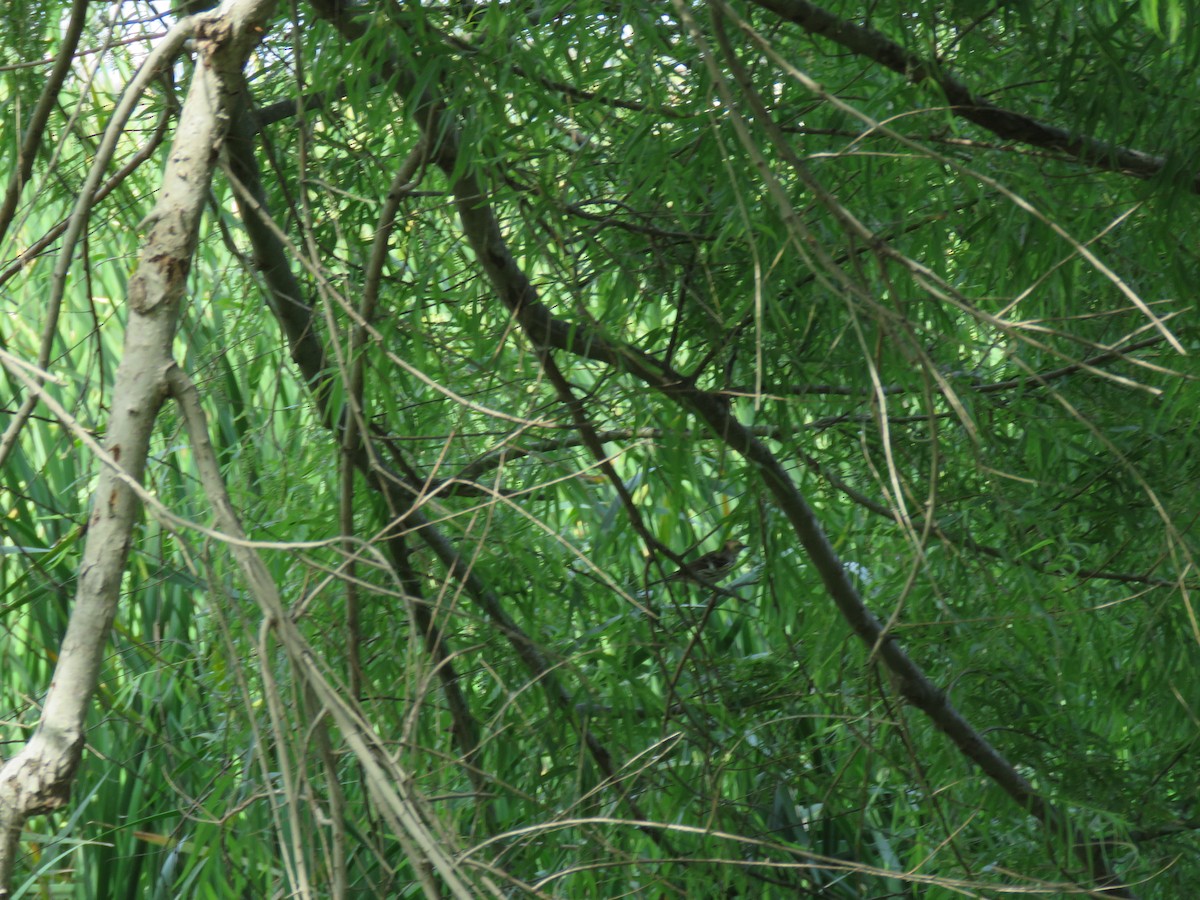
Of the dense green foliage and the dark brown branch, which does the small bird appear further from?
the dark brown branch

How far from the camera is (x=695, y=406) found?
3.73ft

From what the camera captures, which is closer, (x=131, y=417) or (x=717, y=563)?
(x=131, y=417)

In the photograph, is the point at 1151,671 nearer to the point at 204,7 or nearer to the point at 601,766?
the point at 601,766

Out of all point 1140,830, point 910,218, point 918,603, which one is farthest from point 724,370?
point 1140,830

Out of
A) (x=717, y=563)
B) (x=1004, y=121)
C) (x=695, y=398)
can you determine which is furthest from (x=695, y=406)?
(x=717, y=563)

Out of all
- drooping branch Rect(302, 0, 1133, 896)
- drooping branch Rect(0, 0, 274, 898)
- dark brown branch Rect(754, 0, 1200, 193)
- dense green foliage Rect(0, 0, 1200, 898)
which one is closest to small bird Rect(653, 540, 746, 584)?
dense green foliage Rect(0, 0, 1200, 898)

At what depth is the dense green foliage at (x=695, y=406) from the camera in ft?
3.28

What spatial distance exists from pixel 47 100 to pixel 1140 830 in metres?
1.36

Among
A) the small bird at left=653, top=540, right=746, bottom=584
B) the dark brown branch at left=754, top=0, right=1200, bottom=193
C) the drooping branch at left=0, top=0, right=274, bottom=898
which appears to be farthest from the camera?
the small bird at left=653, top=540, right=746, bottom=584

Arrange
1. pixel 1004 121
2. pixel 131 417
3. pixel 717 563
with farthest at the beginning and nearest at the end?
pixel 717 563
pixel 1004 121
pixel 131 417

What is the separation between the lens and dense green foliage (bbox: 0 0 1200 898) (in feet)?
3.28

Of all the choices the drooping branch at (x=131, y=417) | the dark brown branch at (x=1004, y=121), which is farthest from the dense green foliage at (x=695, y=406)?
the drooping branch at (x=131, y=417)

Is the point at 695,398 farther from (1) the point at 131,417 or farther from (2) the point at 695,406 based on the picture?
(1) the point at 131,417

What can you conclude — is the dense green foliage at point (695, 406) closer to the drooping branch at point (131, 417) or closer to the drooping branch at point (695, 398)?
the drooping branch at point (695, 398)
